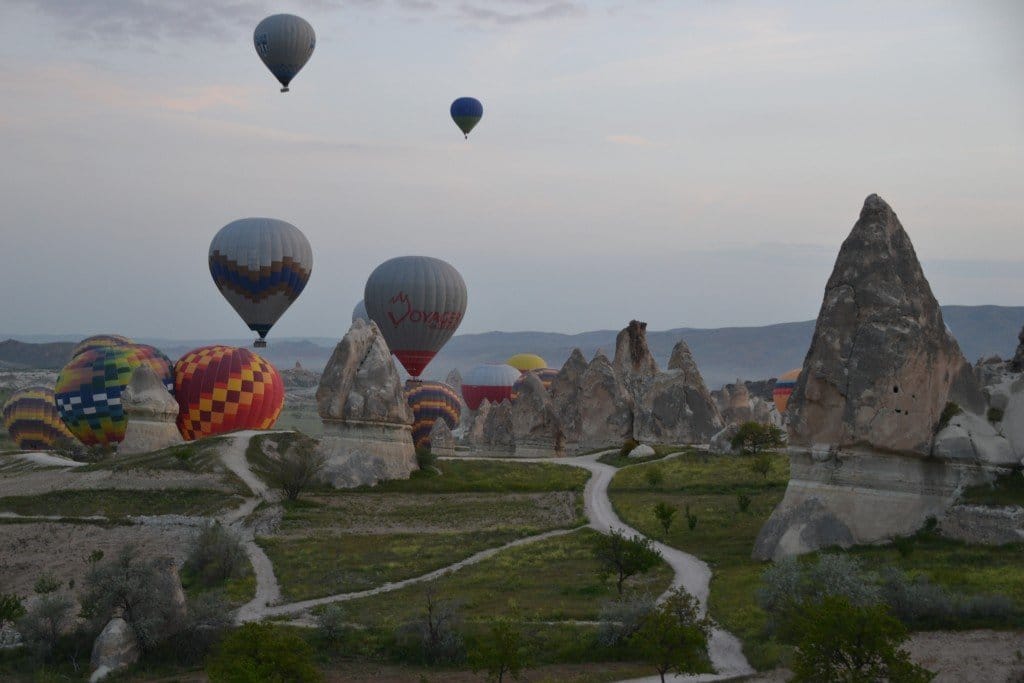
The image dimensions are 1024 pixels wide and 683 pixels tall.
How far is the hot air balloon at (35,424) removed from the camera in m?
78.9

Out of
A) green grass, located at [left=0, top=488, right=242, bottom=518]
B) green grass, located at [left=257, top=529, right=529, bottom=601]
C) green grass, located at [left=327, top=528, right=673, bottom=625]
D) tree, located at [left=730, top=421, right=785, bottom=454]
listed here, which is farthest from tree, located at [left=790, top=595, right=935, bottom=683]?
tree, located at [left=730, top=421, right=785, bottom=454]

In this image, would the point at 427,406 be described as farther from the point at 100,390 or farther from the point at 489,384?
the point at 100,390

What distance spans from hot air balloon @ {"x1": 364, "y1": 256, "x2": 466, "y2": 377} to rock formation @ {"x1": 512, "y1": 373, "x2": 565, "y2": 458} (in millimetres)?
7080

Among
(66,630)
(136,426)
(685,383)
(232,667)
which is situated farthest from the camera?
(685,383)

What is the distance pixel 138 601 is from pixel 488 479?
26906 mm

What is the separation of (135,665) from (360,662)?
4.87 meters

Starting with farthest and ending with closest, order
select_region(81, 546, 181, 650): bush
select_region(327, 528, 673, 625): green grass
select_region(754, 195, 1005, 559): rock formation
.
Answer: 1. select_region(754, 195, 1005, 559): rock formation
2. select_region(327, 528, 673, 625): green grass
3. select_region(81, 546, 181, 650): bush

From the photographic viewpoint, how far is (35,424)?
260 feet

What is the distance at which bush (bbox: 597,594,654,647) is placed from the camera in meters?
23.3

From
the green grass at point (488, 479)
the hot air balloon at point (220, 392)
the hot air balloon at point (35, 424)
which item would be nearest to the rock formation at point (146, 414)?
the hot air balloon at point (220, 392)

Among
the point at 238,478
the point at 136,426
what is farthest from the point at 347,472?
the point at 136,426

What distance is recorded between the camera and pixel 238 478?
151 feet

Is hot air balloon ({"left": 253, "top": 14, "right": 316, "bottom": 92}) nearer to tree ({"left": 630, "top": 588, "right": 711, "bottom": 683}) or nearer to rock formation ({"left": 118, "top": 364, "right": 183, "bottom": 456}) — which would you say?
rock formation ({"left": 118, "top": 364, "right": 183, "bottom": 456})

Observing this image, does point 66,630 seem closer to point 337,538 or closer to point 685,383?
point 337,538
